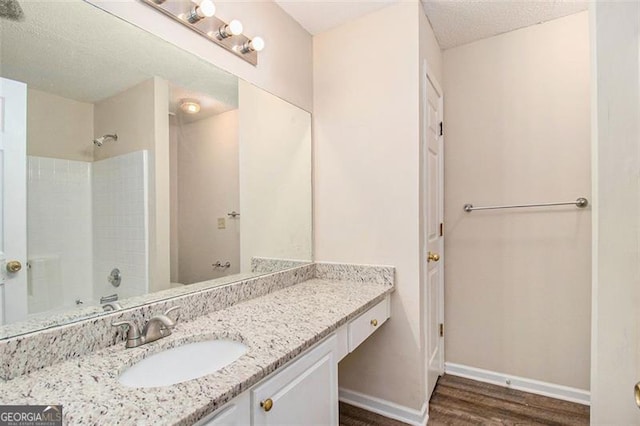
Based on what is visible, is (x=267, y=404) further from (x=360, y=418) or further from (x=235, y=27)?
(x=235, y=27)

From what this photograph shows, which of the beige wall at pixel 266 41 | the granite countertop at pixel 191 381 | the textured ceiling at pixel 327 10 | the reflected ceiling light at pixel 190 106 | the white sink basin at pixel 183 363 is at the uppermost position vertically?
the textured ceiling at pixel 327 10

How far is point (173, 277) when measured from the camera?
4.31ft

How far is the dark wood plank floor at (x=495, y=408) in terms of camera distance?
1.77m

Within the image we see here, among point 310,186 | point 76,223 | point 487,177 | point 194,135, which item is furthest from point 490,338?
point 76,223

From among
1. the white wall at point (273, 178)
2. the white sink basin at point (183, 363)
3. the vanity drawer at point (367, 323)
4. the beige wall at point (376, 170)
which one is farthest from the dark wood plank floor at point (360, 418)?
the white sink basin at point (183, 363)

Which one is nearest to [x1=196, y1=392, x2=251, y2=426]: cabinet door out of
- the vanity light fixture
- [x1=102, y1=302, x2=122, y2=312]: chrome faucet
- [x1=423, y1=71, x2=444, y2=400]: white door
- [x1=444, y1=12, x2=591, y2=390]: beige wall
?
[x1=102, y1=302, x2=122, y2=312]: chrome faucet

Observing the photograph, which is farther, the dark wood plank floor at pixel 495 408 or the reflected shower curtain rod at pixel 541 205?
the reflected shower curtain rod at pixel 541 205

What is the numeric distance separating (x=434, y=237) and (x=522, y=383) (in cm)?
109

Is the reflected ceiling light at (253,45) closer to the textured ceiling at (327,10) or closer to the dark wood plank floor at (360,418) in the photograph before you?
the textured ceiling at (327,10)

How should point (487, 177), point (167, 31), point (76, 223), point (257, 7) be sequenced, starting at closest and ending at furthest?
1. point (76, 223)
2. point (167, 31)
3. point (257, 7)
4. point (487, 177)

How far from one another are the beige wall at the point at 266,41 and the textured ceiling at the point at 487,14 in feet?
2.49

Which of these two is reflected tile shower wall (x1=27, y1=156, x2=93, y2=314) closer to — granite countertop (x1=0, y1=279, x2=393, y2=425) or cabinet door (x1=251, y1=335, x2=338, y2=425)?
granite countertop (x1=0, y1=279, x2=393, y2=425)

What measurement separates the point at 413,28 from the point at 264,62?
81 cm

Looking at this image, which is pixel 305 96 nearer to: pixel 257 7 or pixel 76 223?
pixel 257 7
